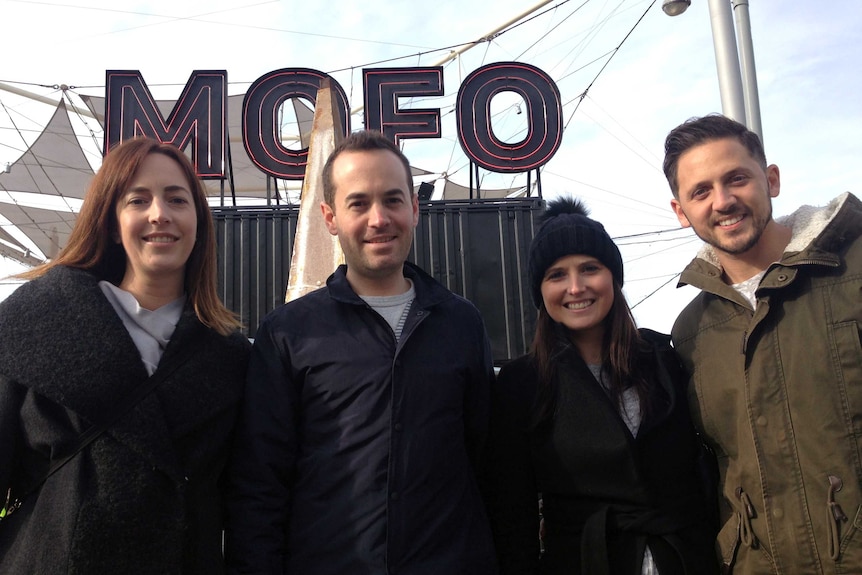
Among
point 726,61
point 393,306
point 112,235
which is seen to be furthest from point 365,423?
point 726,61

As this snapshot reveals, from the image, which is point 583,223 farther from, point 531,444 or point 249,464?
point 249,464

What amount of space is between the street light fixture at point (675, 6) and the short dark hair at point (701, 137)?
5.88 m

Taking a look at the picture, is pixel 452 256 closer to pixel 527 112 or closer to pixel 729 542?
pixel 527 112

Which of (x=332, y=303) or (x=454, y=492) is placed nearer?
(x=454, y=492)

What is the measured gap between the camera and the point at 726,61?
7.38m

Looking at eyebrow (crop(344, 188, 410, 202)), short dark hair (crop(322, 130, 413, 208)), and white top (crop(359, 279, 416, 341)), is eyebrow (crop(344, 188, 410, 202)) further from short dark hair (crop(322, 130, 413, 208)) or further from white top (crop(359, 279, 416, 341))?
white top (crop(359, 279, 416, 341))

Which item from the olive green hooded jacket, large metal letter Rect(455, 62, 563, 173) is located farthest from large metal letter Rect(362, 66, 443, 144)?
the olive green hooded jacket

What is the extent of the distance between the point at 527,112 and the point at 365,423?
33.5 feet

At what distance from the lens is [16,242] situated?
39.8 metres

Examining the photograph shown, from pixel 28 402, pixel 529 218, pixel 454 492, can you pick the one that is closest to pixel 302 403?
pixel 454 492

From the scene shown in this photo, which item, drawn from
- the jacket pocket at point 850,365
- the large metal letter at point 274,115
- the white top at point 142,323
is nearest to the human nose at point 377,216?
the white top at point 142,323

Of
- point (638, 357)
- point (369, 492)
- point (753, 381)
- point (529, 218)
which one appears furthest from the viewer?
point (529, 218)

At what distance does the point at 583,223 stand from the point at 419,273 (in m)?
0.82

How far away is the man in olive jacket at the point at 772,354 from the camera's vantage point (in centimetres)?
237
